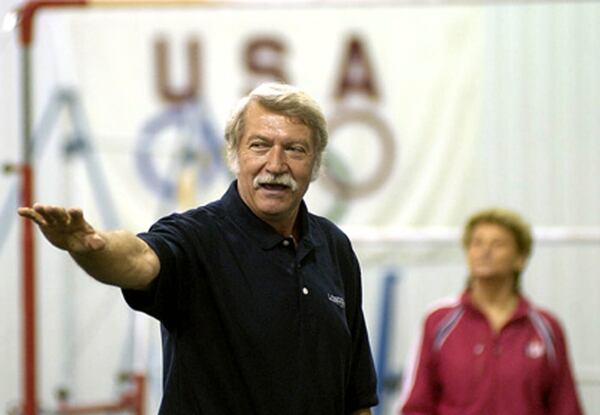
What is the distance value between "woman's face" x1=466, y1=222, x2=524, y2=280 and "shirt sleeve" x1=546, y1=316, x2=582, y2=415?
28cm

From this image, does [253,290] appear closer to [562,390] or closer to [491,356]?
[491,356]

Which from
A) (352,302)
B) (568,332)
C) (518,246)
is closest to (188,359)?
(352,302)

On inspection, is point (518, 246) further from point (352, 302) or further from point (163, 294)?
point (163, 294)

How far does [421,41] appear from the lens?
571cm

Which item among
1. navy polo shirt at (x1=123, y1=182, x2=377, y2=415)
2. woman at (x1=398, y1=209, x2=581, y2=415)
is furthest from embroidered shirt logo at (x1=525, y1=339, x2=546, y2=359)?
navy polo shirt at (x1=123, y1=182, x2=377, y2=415)

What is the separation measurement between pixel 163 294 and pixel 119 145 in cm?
343

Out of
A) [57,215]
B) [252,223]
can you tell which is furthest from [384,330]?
[57,215]

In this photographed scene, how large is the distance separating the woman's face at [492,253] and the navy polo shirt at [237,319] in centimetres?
150

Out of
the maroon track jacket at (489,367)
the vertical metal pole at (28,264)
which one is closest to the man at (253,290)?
the maroon track jacket at (489,367)

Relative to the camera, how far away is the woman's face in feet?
13.2

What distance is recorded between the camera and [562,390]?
386 centimetres

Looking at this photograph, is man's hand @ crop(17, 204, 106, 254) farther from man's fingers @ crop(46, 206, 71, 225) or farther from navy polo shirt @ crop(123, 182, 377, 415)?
navy polo shirt @ crop(123, 182, 377, 415)

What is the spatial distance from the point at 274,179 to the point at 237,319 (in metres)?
0.29

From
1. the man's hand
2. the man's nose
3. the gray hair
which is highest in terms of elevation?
the gray hair
